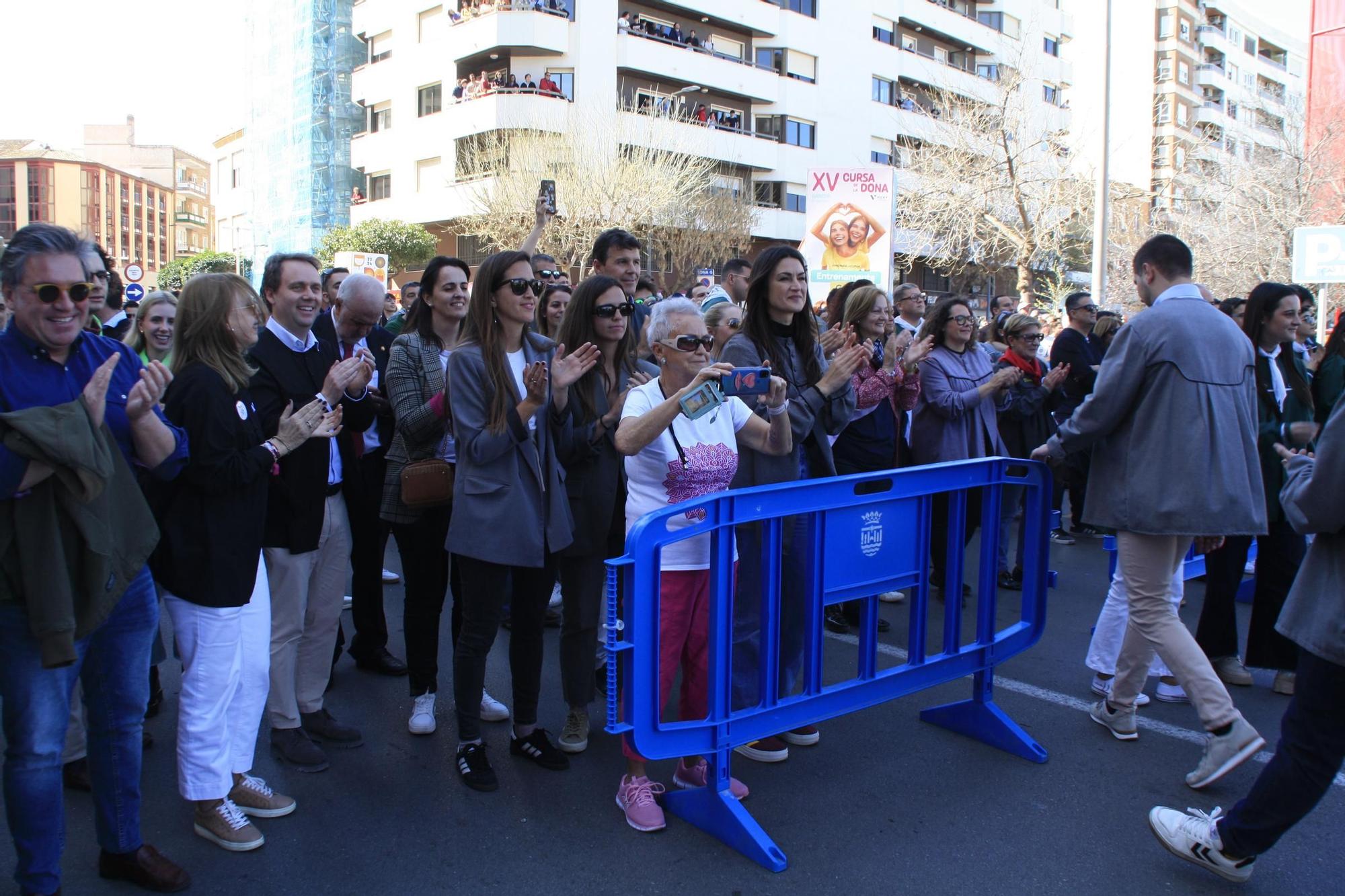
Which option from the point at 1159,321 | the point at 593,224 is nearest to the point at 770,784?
the point at 1159,321

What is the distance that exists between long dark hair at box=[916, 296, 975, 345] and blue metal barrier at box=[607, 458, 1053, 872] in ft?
7.12

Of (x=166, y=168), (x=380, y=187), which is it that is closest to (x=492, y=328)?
(x=380, y=187)

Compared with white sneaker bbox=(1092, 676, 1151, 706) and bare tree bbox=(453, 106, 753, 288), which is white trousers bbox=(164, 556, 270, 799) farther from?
bare tree bbox=(453, 106, 753, 288)

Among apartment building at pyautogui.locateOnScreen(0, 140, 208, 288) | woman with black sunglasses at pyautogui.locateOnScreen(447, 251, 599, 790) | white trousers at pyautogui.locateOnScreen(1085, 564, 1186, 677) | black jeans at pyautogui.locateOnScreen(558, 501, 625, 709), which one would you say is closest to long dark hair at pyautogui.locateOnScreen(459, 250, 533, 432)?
woman with black sunglasses at pyautogui.locateOnScreen(447, 251, 599, 790)

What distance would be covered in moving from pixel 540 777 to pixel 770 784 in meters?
0.95

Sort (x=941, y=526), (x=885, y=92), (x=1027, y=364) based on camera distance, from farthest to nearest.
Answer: (x=885, y=92)
(x=1027, y=364)
(x=941, y=526)

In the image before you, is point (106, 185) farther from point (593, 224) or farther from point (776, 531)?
point (776, 531)

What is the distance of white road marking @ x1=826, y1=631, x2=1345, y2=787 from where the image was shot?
14.7ft

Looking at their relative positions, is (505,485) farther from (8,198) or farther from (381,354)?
(8,198)

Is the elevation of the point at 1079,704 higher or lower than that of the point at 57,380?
lower

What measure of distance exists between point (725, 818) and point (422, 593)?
6.00 feet

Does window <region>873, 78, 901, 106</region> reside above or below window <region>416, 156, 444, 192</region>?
above

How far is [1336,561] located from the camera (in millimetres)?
2881

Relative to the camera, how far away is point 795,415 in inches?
166
